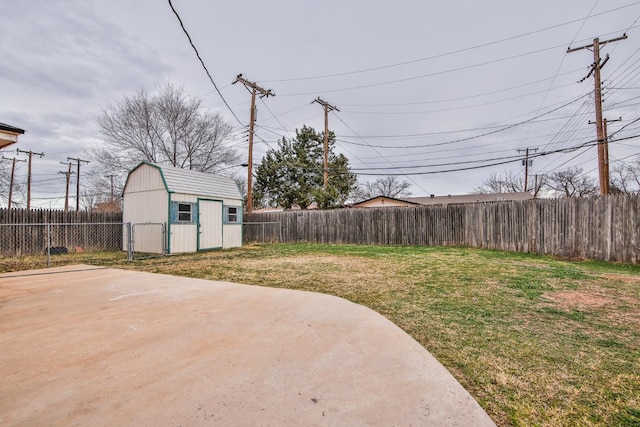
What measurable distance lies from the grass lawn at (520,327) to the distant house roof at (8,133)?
349 centimetres

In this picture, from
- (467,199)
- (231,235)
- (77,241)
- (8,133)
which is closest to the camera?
(8,133)

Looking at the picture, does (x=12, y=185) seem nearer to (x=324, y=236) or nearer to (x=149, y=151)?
(x=149, y=151)

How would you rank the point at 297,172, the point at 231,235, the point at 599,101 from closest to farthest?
the point at 599,101 < the point at 231,235 < the point at 297,172

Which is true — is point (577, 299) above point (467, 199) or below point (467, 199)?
below

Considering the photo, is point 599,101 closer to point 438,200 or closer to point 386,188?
point 438,200

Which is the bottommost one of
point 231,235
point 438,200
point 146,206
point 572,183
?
point 231,235

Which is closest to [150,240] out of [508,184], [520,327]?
[520,327]

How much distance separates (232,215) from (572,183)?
40819 millimetres

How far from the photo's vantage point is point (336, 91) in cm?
1967

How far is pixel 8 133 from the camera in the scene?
189 inches

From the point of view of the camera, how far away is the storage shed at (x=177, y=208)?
11.0m

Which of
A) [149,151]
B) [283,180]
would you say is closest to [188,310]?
[149,151]

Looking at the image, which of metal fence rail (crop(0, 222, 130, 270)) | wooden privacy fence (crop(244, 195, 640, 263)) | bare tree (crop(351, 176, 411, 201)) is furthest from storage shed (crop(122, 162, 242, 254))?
bare tree (crop(351, 176, 411, 201))

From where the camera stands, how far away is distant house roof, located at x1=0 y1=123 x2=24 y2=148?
4.71 meters
